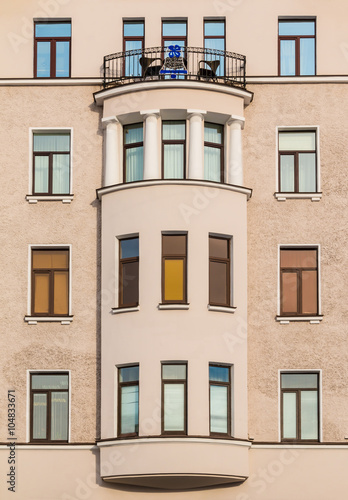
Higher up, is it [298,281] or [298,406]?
[298,281]

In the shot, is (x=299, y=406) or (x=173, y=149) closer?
(x=299, y=406)

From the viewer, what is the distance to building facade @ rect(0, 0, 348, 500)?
39.7m

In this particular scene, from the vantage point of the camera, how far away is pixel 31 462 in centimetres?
3991

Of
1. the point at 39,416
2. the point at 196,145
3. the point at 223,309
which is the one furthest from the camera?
the point at 196,145

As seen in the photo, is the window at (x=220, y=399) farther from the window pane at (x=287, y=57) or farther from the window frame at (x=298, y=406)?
the window pane at (x=287, y=57)

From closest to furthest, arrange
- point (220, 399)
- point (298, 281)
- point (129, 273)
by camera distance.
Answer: point (220, 399), point (129, 273), point (298, 281)

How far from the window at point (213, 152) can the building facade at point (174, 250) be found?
0.05m

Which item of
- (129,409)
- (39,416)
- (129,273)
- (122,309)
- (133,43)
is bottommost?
(39,416)

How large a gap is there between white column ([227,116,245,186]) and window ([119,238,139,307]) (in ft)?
10.1

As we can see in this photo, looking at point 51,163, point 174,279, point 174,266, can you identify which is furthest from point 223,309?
point 51,163

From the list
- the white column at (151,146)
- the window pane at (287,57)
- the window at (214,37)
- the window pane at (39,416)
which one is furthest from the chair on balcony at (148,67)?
the window pane at (39,416)

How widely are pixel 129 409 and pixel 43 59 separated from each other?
9969mm

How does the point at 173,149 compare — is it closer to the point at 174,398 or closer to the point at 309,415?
the point at 174,398

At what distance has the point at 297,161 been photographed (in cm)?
4206
